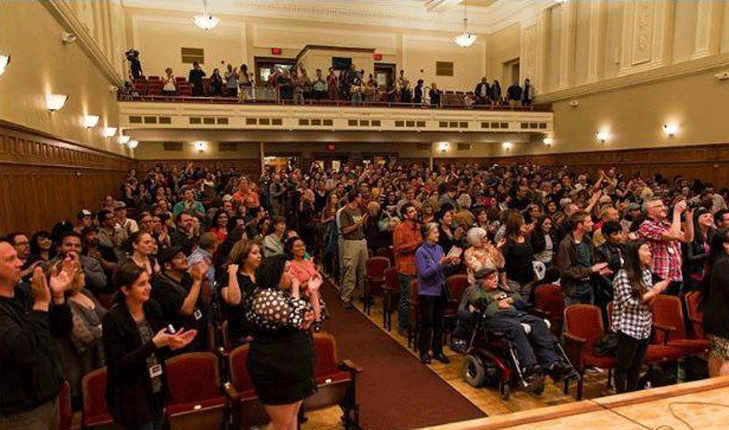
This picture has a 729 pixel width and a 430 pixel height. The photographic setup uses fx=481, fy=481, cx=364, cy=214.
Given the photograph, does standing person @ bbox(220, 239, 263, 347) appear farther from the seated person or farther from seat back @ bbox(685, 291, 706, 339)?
seat back @ bbox(685, 291, 706, 339)

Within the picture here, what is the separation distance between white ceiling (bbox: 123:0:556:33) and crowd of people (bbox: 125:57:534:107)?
2.51 m

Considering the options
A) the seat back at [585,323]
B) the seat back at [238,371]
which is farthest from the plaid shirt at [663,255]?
the seat back at [238,371]

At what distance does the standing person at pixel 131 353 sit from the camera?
251cm

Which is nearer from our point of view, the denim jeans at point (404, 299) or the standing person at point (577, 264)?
the standing person at point (577, 264)

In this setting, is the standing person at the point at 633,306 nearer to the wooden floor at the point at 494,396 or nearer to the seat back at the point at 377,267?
the wooden floor at the point at 494,396

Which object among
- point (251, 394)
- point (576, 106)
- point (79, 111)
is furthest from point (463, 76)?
point (251, 394)

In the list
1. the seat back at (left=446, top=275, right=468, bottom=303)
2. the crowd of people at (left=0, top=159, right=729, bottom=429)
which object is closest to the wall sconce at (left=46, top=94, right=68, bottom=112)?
the crowd of people at (left=0, top=159, right=729, bottom=429)

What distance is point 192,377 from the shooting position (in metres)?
3.32

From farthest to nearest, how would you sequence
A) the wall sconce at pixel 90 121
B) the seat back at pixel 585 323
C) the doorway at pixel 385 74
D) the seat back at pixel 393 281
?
1. the doorway at pixel 385 74
2. the wall sconce at pixel 90 121
3. the seat back at pixel 393 281
4. the seat back at pixel 585 323

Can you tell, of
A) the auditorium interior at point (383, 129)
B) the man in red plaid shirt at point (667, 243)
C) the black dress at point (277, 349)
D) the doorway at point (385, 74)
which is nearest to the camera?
the black dress at point (277, 349)

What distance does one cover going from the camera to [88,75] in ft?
31.8

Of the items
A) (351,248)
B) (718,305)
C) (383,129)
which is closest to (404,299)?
(351,248)

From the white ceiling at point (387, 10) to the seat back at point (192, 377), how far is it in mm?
18483

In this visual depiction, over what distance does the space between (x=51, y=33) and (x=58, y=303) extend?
602cm
